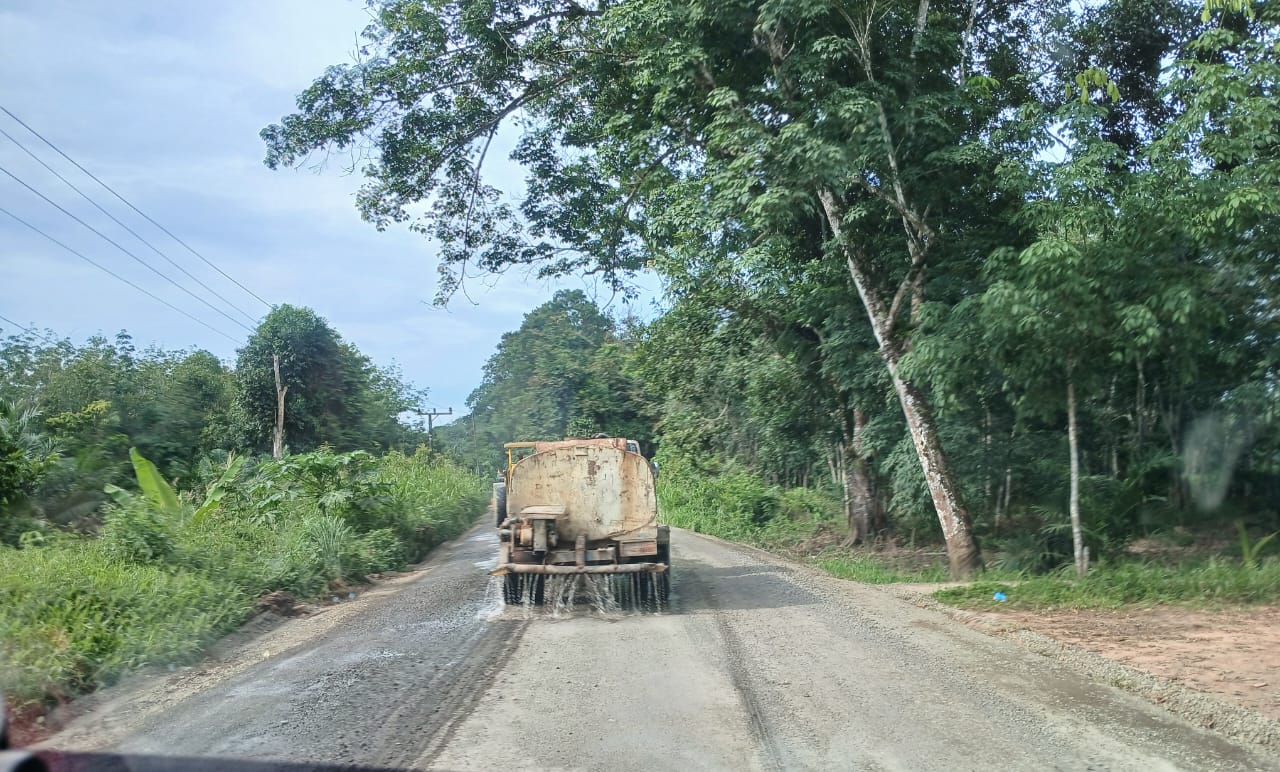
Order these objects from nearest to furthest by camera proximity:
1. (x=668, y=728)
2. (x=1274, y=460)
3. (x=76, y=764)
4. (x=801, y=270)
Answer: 1. (x=76, y=764)
2. (x=668, y=728)
3. (x=1274, y=460)
4. (x=801, y=270)

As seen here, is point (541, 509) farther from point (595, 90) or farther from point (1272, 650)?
point (595, 90)

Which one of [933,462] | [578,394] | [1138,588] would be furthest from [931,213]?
[578,394]

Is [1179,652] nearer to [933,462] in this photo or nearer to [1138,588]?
[1138,588]

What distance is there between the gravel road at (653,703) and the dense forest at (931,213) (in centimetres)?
452

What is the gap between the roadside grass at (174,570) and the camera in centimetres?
731

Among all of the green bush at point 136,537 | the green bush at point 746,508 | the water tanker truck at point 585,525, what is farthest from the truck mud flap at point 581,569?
the green bush at point 746,508

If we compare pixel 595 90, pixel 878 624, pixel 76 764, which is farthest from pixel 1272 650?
pixel 595 90

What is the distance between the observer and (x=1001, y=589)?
1187 cm

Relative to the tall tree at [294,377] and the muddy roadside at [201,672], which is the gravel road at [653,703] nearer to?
the muddy roadside at [201,672]

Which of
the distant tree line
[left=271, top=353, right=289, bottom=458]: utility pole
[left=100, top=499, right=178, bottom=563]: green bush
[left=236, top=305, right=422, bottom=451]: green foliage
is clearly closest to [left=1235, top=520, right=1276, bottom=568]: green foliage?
[left=100, top=499, right=178, bottom=563]: green bush

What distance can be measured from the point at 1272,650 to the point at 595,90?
1537 centimetres

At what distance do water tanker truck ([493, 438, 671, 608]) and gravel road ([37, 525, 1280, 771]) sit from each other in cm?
82

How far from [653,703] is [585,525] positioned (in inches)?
190

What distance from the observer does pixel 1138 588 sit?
1115 centimetres
